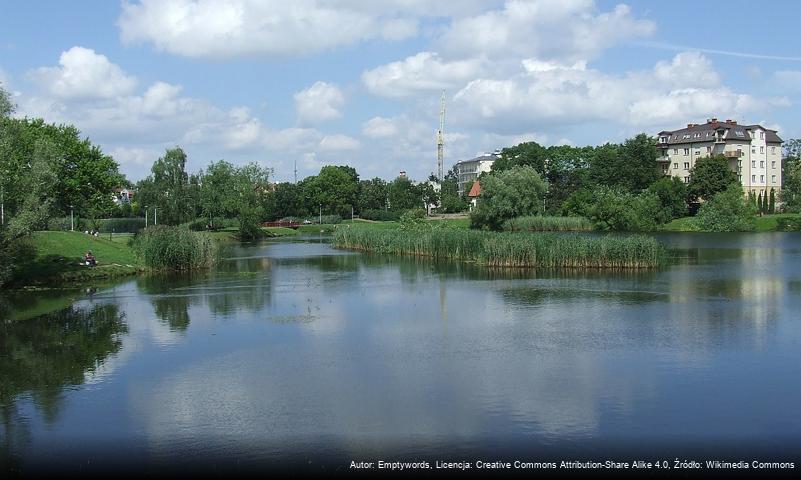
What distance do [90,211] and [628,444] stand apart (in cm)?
6422

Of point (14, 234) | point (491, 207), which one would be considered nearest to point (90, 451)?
point (14, 234)

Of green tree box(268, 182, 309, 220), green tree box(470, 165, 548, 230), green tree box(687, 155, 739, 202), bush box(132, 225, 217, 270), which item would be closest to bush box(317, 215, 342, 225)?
green tree box(268, 182, 309, 220)

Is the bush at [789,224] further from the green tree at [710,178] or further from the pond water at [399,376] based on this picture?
the pond water at [399,376]

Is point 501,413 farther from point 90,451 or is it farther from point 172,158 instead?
point 172,158

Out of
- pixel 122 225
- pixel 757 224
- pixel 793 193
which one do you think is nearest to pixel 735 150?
pixel 793 193

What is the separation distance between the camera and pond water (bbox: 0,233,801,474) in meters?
12.3

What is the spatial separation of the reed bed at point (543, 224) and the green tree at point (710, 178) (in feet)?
65.3

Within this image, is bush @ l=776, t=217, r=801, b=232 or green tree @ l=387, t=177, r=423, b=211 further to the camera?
green tree @ l=387, t=177, r=423, b=211

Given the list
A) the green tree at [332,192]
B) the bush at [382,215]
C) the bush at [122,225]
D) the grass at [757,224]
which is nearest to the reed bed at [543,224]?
the grass at [757,224]

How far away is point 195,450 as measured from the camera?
40.3 ft

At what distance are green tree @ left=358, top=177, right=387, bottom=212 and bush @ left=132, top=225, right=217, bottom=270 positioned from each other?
85.8 meters

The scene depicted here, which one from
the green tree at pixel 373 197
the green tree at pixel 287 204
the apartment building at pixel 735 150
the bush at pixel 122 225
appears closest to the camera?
the bush at pixel 122 225

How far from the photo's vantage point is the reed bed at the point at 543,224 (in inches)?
3196

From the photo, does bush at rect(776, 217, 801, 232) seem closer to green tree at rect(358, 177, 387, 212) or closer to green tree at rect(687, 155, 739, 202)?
green tree at rect(687, 155, 739, 202)
